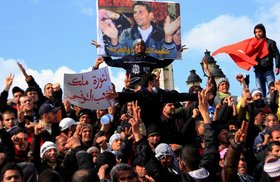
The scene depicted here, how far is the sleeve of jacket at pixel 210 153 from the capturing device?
5.70 metres

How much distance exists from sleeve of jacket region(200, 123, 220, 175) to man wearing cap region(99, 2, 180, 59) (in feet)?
67.4

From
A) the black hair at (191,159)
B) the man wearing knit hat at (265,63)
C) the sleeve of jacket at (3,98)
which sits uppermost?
the man wearing knit hat at (265,63)

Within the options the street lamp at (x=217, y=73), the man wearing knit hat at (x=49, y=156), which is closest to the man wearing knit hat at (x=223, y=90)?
the man wearing knit hat at (x=49, y=156)

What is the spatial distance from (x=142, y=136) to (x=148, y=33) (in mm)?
22799

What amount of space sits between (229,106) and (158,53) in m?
18.3

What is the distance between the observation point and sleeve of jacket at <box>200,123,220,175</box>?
5695 mm

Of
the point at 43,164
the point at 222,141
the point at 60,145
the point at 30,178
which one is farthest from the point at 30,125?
the point at 222,141

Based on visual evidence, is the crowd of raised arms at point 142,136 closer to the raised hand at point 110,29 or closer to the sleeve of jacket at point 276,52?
the sleeve of jacket at point 276,52

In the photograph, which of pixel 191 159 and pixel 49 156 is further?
pixel 49 156

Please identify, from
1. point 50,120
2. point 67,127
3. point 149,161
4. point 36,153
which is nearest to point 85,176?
point 149,161

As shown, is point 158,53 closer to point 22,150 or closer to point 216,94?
point 216,94

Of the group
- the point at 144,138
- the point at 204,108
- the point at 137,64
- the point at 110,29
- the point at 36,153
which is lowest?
the point at 36,153

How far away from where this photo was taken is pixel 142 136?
233 inches

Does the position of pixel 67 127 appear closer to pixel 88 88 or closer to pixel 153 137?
pixel 153 137
